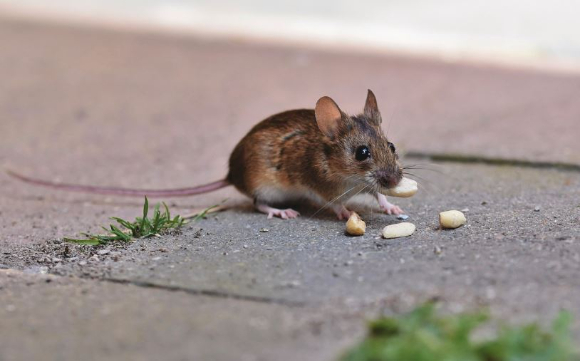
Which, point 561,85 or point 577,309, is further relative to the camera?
point 561,85

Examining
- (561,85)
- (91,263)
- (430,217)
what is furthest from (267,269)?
(561,85)

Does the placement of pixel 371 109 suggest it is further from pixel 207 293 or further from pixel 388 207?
pixel 207 293

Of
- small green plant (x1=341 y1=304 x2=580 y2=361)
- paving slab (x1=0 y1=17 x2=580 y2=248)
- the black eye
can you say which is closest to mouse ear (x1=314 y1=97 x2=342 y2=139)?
the black eye

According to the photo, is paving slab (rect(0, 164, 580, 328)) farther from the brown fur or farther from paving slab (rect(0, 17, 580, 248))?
paving slab (rect(0, 17, 580, 248))

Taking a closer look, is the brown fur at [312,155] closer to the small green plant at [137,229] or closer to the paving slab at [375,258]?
the paving slab at [375,258]

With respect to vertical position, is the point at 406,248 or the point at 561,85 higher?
the point at 561,85

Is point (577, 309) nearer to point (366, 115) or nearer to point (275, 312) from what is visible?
point (275, 312)

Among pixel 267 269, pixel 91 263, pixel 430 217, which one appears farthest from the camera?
pixel 430 217

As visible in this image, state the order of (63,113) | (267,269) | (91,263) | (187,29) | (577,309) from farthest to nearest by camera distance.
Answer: (187,29) → (63,113) → (91,263) → (267,269) → (577,309)

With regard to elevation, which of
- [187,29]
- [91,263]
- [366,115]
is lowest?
[91,263]
